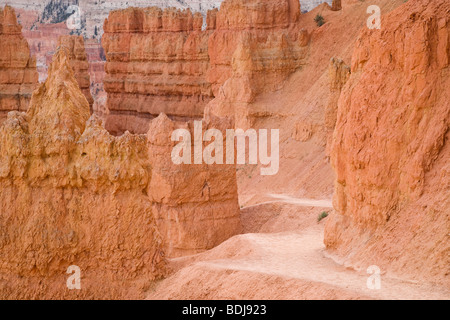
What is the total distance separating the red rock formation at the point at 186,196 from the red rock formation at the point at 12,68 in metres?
20.7

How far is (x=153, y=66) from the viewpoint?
5412 centimetres

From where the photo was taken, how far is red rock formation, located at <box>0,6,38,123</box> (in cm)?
4381

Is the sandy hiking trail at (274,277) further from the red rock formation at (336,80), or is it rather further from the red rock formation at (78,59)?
the red rock formation at (78,59)

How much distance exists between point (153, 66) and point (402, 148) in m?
37.6

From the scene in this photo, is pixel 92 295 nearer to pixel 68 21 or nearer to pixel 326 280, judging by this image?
pixel 326 280

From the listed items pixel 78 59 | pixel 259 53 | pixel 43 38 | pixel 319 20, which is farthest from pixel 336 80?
pixel 43 38

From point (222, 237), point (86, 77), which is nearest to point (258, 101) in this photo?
point (222, 237)

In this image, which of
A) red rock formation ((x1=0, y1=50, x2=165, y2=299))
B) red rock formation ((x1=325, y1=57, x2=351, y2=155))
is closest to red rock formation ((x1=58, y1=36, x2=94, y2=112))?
red rock formation ((x1=325, y1=57, x2=351, y2=155))

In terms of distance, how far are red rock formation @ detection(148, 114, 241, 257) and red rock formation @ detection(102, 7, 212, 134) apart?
24006 mm

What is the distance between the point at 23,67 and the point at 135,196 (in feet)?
94.5

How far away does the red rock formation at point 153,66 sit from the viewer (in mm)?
50469

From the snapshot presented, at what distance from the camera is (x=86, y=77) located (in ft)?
189

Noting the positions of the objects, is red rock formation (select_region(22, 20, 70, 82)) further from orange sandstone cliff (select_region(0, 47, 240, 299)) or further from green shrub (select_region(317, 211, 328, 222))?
orange sandstone cliff (select_region(0, 47, 240, 299))

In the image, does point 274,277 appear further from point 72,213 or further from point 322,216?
point 322,216
